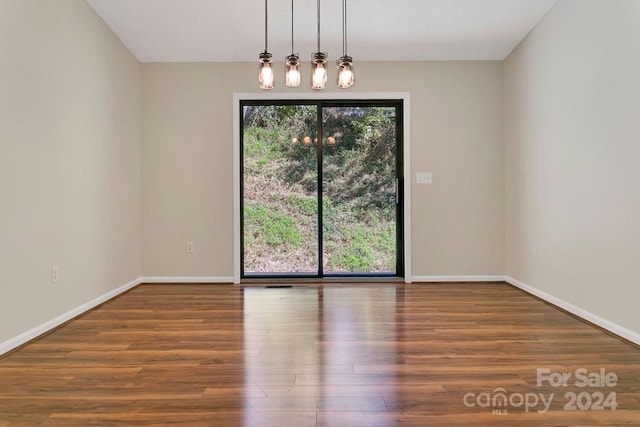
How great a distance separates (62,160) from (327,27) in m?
2.65

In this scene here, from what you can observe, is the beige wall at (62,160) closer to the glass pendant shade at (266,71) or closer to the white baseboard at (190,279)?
the white baseboard at (190,279)

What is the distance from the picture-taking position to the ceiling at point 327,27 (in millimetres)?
3639

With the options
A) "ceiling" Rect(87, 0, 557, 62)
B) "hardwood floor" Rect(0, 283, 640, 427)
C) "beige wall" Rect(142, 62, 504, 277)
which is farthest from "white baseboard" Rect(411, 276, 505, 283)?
"ceiling" Rect(87, 0, 557, 62)

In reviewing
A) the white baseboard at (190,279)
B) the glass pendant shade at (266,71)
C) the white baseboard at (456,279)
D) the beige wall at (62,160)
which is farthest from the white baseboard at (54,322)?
the white baseboard at (456,279)

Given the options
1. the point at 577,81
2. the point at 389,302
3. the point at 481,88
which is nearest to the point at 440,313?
the point at 389,302

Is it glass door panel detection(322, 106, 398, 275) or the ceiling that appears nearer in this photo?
the ceiling

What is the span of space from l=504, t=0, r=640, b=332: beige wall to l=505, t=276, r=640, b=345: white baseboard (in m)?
0.04

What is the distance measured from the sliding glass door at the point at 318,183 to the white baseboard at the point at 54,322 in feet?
4.68

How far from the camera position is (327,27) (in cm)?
396

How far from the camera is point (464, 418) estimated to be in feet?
5.49

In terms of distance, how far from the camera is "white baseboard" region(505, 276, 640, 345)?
262 centimetres

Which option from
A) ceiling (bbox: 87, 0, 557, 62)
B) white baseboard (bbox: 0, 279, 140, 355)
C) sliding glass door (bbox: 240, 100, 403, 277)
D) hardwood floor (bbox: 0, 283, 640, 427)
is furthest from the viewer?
sliding glass door (bbox: 240, 100, 403, 277)

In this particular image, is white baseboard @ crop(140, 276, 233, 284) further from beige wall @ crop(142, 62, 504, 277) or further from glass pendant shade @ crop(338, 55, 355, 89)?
glass pendant shade @ crop(338, 55, 355, 89)

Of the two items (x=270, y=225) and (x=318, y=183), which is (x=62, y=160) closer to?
(x=270, y=225)
